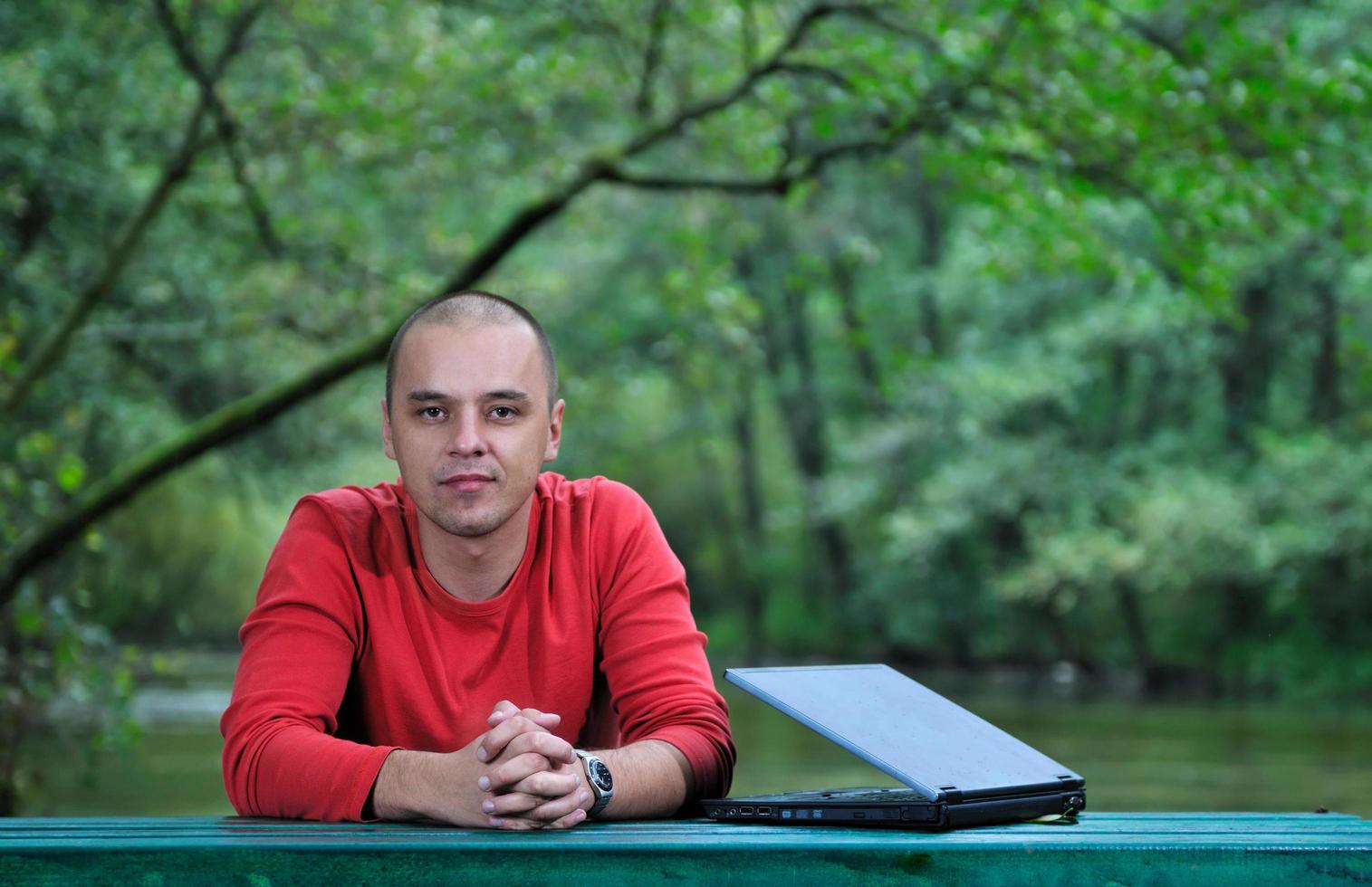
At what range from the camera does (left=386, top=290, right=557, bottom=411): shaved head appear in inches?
102

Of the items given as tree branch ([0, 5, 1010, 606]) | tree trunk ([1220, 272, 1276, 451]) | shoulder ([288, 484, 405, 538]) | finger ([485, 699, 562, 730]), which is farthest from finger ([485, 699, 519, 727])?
tree trunk ([1220, 272, 1276, 451])

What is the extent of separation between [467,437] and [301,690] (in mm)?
454

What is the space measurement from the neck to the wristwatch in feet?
1.41

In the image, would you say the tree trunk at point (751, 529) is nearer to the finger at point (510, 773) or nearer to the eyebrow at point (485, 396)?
the eyebrow at point (485, 396)

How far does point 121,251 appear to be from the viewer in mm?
8305

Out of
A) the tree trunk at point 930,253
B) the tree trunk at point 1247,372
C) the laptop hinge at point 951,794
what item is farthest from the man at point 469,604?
the tree trunk at point 930,253

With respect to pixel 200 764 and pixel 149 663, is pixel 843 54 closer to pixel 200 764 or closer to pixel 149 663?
pixel 149 663

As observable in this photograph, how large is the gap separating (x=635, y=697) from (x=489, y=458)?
1.47 ft

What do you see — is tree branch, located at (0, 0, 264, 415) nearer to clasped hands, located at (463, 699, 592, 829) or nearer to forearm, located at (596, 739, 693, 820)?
forearm, located at (596, 739, 693, 820)

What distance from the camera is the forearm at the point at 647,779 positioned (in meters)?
2.34

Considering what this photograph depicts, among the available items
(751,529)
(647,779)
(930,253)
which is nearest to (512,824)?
(647,779)

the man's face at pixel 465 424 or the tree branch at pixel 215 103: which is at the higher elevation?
the tree branch at pixel 215 103

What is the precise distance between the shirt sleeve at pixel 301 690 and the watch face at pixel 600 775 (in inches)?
11.2

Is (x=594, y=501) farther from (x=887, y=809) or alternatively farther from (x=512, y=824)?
(x=887, y=809)
